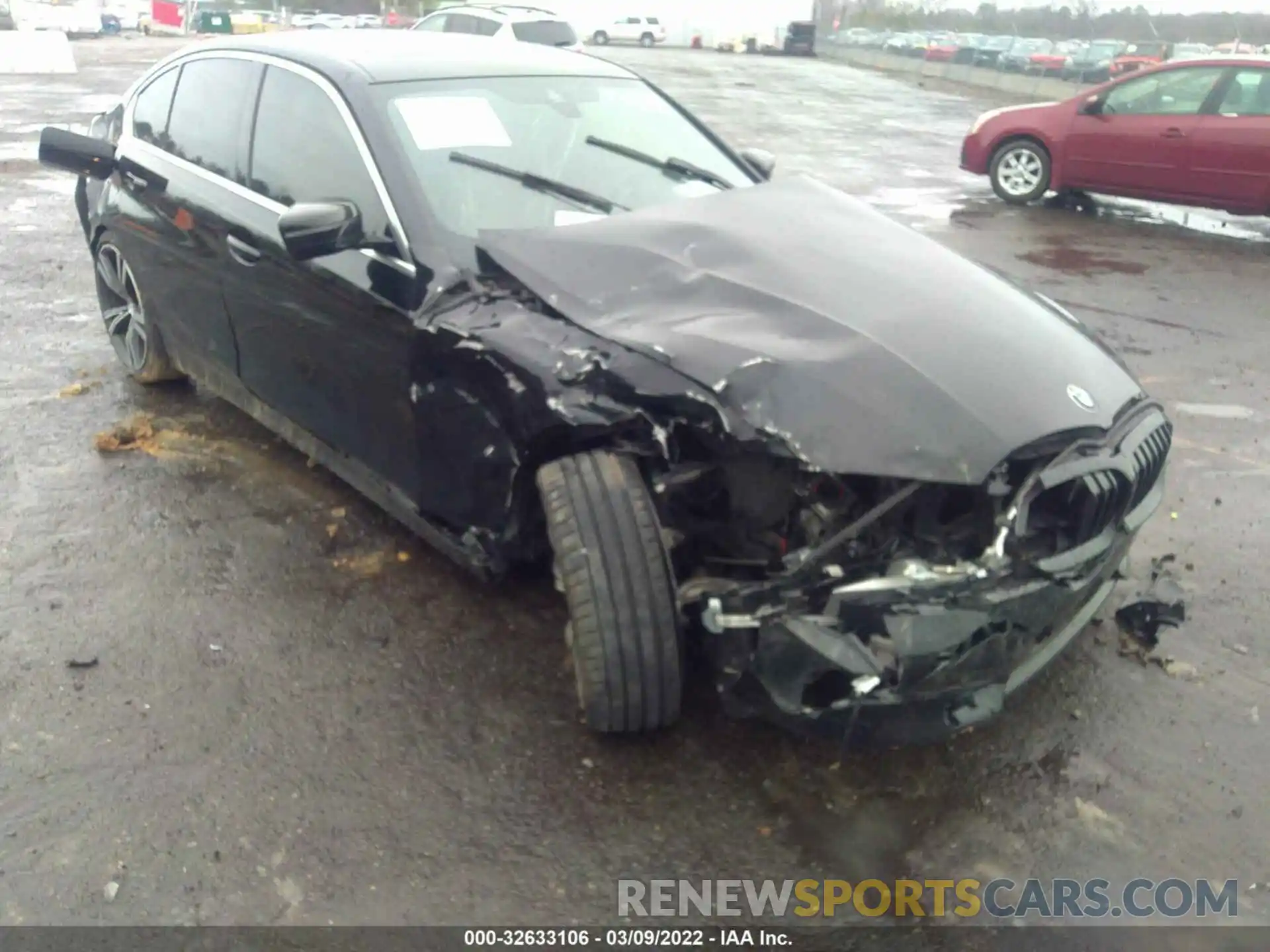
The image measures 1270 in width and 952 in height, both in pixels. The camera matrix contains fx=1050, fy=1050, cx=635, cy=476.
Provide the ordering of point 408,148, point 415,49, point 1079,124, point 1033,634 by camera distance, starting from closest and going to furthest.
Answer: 1. point 1033,634
2. point 408,148
3. point 415,49
4. point 1079,124

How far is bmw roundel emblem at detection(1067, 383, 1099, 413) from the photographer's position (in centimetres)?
271

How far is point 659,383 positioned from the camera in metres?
2.63

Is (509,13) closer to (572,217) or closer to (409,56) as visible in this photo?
(409,56)

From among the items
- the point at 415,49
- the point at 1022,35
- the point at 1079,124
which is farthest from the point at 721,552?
the point at 1022,35

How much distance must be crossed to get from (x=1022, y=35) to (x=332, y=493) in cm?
4001

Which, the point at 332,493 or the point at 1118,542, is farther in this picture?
the point at 332,493

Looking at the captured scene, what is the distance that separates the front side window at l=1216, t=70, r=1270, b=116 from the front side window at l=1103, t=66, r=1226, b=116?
18 cm

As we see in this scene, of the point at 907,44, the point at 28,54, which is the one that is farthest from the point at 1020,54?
the point at 28,54

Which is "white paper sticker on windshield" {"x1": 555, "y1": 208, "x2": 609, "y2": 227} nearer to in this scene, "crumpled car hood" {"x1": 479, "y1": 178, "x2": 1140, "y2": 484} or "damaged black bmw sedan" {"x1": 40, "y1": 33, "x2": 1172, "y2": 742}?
"damaged black bmw sedan" {"x1": 40, "y1": 33, "x2": 1172, "y2": 742}

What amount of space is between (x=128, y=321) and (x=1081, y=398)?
4.47 m

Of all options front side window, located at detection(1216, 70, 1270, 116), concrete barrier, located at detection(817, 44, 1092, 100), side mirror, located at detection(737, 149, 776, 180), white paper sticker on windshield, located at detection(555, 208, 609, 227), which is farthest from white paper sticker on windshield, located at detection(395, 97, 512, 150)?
concrete barrier, located at detection(817, 44, 1092, 100)

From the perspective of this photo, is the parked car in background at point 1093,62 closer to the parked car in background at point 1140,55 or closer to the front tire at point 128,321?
the parked car in background at point 1140,55

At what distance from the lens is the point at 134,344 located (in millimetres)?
5152

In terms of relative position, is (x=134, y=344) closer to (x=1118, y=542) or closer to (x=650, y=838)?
(x=650, y=838)
